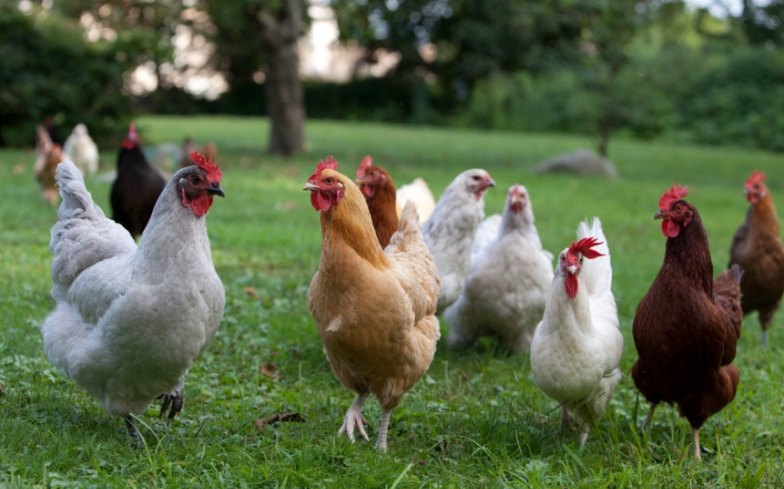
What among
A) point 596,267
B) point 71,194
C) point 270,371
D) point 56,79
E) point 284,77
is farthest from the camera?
point 56,79

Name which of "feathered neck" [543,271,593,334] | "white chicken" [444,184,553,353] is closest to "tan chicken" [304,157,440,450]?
"feathered neck" [543,271,593,334]

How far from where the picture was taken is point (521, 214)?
6.40m

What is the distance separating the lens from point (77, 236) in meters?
4.55

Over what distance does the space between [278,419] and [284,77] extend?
1530 centimetres

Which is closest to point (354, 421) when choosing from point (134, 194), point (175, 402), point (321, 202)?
point (175, 402)

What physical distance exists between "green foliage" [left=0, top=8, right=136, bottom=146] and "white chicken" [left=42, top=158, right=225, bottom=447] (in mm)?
16932

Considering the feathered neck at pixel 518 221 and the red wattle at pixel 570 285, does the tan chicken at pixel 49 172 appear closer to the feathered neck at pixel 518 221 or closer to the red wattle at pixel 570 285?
the feathered neck at pixel 518 221

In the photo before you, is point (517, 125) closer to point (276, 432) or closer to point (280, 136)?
point (280, 136)

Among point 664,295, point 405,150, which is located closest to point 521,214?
point 664,295

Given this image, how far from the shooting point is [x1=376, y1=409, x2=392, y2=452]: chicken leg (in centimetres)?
446

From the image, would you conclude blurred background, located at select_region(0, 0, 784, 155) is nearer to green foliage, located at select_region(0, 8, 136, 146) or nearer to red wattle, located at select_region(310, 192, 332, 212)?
green foliage, located at select_region(0, 8, 136, 146)

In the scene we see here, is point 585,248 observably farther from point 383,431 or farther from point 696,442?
point 383,431

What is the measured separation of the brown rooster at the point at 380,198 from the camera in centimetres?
591

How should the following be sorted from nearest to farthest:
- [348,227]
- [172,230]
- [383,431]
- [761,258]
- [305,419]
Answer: [172,230]
[348,227]
[383,431]
[305,419]
[761,258]
